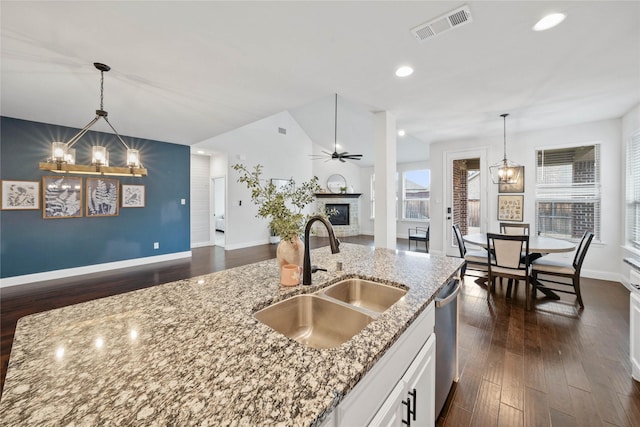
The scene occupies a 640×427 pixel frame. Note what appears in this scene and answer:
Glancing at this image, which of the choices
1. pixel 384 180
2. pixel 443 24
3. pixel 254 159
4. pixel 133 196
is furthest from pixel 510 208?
pixel 133 196

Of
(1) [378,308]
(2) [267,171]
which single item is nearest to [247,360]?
(1) [378,308]

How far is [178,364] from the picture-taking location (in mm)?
713

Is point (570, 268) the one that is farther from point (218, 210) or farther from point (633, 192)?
point (218, 210)

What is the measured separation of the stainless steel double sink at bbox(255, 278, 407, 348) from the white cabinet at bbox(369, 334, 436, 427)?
0.26 m

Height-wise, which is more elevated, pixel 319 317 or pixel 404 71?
pixel 404 71

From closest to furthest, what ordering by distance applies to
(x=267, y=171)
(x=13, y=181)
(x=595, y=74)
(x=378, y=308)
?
(x=378, y=308), (x=595, y=74), (x=13, y=181), (x=267, y=171)

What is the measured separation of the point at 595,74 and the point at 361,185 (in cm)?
699

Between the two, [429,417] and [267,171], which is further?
[267,171]

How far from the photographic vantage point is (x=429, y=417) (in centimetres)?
130

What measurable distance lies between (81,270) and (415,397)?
5.60 metres

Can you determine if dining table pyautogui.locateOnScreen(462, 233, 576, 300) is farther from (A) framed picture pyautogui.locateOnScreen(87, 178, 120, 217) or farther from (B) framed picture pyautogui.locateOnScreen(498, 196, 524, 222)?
(A) framed picture pyautogui.locateOnScreen(87, 178, 120, 217)

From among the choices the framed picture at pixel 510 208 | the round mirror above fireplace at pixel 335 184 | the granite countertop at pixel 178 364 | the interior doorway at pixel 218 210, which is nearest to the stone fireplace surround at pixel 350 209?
the round mirror above fireplace at pixel 335 184

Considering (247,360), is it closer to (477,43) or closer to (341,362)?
(341,362)

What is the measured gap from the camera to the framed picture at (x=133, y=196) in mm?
4865
